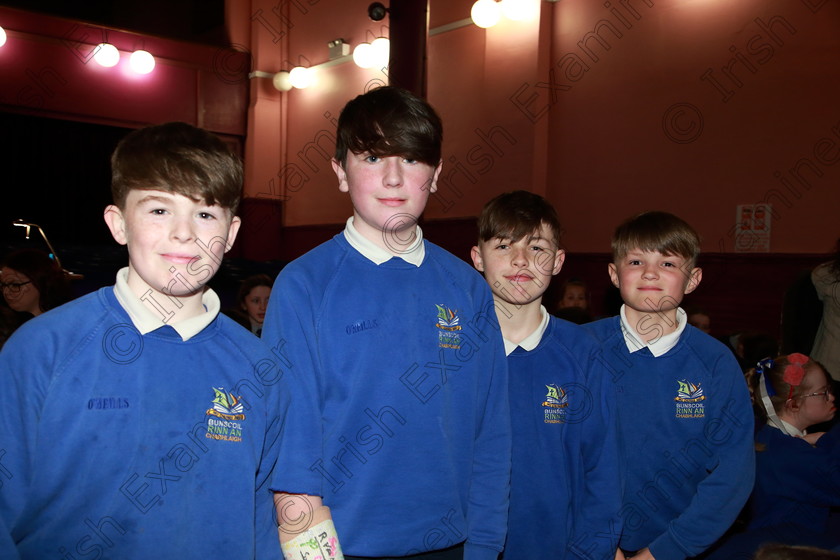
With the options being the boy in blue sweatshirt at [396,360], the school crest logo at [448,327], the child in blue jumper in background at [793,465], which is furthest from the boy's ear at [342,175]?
the child in blue jumper in background at [793,465]

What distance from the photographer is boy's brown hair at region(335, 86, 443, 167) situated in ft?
5.12

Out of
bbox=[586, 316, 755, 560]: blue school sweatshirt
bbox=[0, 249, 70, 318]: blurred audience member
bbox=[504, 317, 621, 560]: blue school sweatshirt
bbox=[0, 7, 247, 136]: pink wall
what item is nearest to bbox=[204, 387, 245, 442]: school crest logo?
bbox=[504, 317, 621, 560]: blue school sweatshirt

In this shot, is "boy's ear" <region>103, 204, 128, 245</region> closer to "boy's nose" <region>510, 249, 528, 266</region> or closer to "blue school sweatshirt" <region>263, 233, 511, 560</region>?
"blue school sweatshirt" <region>263, 233, 511, 560</region>

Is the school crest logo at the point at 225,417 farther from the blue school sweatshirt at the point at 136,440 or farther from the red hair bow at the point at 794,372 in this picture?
the red hair bow at the point at 794,372

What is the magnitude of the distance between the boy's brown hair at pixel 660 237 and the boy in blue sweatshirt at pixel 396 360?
0.70 m

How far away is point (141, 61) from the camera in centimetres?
1117

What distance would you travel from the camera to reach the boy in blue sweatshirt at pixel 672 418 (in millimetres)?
1928

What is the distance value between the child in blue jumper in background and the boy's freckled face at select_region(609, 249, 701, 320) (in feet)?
2.91

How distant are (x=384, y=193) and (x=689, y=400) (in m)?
1.14

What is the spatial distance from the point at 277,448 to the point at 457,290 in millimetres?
562

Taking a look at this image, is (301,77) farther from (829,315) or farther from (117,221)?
(117,221)

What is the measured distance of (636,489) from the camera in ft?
6.44

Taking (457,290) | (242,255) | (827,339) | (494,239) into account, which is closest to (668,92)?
(827,339)

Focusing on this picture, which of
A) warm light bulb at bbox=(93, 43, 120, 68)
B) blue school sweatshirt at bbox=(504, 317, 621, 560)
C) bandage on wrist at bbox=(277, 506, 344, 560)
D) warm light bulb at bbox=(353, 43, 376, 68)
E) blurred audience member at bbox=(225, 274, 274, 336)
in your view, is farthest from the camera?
warm light bulb at bbox=(93, 43, 120, 68)
